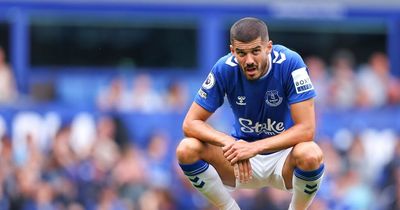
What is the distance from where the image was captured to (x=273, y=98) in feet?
32.0

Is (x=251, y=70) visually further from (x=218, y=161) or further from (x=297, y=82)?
(x=218, y=161)

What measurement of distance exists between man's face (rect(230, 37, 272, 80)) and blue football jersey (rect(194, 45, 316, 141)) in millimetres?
177

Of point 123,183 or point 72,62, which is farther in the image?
point 72,62

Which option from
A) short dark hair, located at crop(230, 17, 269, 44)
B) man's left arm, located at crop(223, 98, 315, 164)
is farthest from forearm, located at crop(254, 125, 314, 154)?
short dark hair, located at crop(230, 17, 269, 44)

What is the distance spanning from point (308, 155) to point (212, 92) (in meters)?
0.95

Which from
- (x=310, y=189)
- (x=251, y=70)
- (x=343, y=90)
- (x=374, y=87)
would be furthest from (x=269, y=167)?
(x=374, y=87)

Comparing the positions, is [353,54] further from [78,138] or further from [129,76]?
[78,138]

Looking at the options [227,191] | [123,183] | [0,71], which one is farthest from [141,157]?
[227,191]

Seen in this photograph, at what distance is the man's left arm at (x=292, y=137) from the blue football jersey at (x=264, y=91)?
9cm

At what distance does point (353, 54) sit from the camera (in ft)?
68.8

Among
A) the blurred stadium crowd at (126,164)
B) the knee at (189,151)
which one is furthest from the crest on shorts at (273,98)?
the blurred stadium crowd at (126,164)

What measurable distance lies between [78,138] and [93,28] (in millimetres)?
5791

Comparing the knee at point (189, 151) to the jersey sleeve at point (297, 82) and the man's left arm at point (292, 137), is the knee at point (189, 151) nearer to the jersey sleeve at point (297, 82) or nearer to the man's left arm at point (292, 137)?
the man's left arm at point (292, 137)

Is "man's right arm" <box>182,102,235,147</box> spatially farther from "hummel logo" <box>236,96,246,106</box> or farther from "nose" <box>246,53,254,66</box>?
"nose" <box>246,53,254,66</box>
